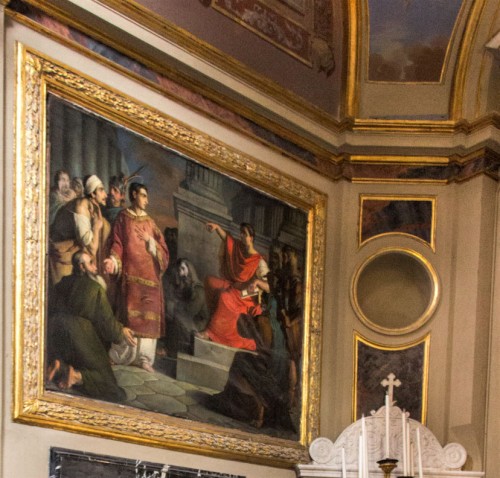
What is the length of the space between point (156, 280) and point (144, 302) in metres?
0.24

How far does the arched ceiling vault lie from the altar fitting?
2630 millimetres

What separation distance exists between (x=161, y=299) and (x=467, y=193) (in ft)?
11.8

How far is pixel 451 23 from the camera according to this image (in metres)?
10.4

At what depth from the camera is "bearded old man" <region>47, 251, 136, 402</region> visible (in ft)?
25.4

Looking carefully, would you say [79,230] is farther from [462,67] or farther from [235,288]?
[462,67]

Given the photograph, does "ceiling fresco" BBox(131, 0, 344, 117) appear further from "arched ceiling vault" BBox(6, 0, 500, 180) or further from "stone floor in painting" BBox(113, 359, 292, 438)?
"stone floor in painting" BBox(113, 359, 292, 438)

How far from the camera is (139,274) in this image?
336 inches

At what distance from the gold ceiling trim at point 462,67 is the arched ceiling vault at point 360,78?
1cm

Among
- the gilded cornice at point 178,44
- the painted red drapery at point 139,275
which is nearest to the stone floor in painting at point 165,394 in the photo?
the painted red drapery at point 139,275

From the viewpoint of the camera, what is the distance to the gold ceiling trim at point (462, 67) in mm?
10430

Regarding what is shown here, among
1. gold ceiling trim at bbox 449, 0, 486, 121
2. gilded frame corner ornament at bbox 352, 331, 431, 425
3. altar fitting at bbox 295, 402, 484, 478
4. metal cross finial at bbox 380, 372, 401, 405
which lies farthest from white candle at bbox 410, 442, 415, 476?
gold ceiling trim at bbox 449, 0, 486, 121

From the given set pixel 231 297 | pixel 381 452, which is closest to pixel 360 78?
pixel 231 297

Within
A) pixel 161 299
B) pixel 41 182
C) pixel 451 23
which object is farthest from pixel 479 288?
pixel 41 182

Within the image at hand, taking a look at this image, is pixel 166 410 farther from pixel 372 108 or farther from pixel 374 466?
pixel 372 108
